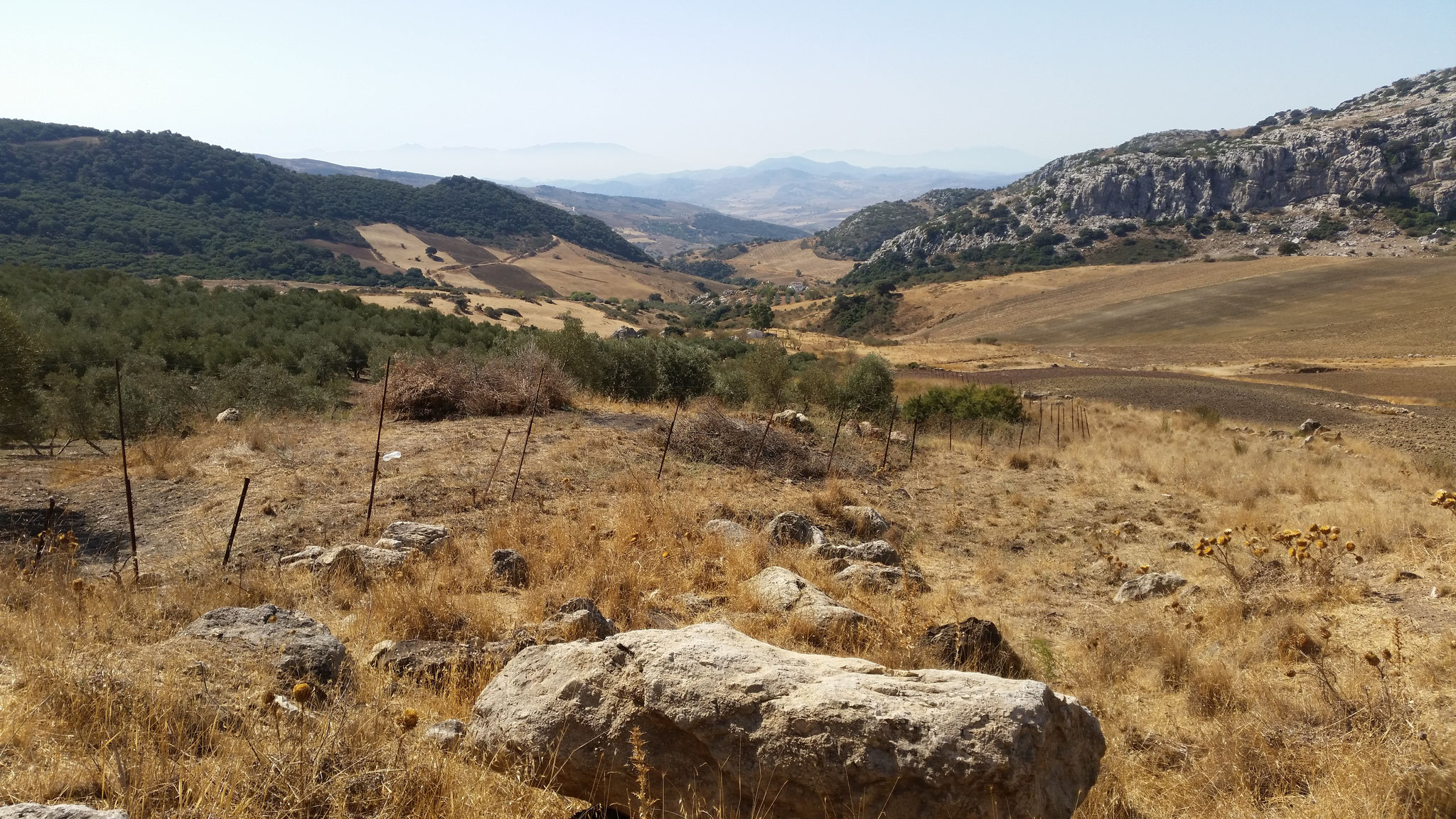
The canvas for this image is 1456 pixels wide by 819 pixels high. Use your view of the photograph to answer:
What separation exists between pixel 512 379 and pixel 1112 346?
55947mm

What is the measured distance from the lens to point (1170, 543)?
10234 millimetres

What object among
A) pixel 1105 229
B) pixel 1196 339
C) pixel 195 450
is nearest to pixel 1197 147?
pixel 1105 229

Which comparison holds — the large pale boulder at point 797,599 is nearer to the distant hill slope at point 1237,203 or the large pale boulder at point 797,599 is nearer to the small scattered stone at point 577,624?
the small scattered stone at point 577,624

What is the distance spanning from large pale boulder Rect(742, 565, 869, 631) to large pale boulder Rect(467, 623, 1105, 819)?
2568 millimetres

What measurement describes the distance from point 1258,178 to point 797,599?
480 ft

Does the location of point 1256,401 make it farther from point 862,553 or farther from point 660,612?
point 660,612

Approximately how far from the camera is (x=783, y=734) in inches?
119

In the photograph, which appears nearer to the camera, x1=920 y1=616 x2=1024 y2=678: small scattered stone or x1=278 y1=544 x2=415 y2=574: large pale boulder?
x1=920 y1=616 x2=1024 y2=678: small scattered stone

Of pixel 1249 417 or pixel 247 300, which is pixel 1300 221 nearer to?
pixel 1249 417

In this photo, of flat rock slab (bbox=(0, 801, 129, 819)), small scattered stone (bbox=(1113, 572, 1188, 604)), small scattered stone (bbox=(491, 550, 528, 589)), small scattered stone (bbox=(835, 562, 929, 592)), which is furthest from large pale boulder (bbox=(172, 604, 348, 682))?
small scattered stone (bbox=(1113, 572, 1188, 604))

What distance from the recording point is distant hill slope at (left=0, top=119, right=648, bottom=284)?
7219 centimetres

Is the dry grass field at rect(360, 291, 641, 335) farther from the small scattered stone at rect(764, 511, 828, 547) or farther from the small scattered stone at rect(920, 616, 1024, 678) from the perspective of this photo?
the small scattered stone at rect(920, 616, 1024, 678)

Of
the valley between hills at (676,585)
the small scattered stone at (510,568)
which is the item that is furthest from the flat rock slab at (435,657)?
the small scattered stone at (510,568)

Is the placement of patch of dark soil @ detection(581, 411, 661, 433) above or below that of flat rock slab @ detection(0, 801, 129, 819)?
below
